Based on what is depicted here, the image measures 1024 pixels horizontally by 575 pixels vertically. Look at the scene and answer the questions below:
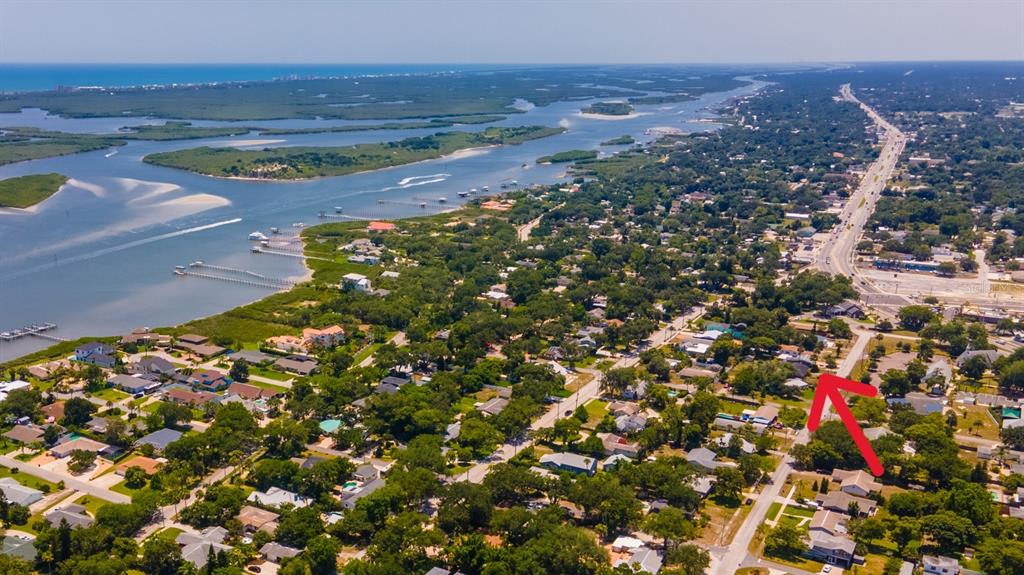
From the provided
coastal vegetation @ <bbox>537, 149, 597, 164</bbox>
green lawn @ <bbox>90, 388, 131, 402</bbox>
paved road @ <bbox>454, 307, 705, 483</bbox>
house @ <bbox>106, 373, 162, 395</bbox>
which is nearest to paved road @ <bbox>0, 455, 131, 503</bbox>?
green lawn @ <bbox>90, 388, 131, 402</bbox>

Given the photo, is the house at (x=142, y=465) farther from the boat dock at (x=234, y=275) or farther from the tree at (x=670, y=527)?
the boat dock at (x=234, y=275)

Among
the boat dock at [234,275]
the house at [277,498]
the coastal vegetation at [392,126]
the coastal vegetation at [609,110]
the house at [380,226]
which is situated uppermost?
the coastal vegetation at [609,110]

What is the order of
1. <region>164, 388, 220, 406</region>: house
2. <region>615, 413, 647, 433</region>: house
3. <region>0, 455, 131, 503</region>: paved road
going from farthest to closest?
<region>164, 388, 220, 406</region>: house
<region>615, 413, 647, 433</region>: house
<region>0, 455, 131, 503</region>: paved road

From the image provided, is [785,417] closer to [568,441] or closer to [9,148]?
[568,441]

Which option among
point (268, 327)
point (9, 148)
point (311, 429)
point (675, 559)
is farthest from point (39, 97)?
point (675, 559)

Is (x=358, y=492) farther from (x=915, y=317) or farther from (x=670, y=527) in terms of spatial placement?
(x=915, y=317)

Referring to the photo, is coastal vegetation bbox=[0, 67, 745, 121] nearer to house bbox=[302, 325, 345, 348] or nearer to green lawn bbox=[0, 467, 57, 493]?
house bbox=[302, 325, 345, 348]

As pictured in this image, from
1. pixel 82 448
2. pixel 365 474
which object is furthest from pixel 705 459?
pixel 82 448

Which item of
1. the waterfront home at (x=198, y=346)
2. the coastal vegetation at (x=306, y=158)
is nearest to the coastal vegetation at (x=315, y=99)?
the coastal vegetation at (x=306, y=158)
